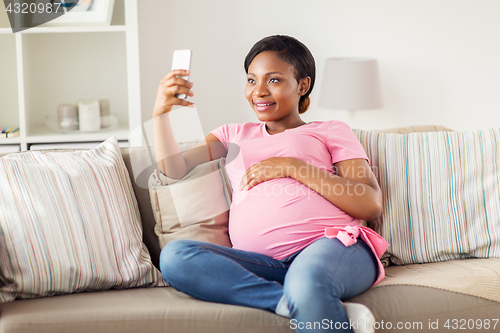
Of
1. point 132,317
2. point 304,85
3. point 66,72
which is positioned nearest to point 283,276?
point 132,317

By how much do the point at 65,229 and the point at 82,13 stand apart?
4.07ft

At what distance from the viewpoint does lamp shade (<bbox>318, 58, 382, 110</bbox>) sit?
2324mm

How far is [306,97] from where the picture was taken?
1531mm

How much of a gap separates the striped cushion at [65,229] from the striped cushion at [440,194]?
2.47ft

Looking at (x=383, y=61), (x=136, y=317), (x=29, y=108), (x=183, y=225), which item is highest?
(x=383, y=61)

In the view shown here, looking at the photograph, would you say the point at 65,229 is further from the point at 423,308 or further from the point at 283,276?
the point at 423,308

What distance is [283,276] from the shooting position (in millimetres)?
1193

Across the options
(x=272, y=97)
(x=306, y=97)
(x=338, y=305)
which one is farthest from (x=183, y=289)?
(x=306, y=97)

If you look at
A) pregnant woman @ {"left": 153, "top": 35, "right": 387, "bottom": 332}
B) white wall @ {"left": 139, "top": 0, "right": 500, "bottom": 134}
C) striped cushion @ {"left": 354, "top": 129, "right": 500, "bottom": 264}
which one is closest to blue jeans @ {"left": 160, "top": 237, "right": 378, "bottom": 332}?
pregnant woman @ {"left": 153, "top": 35, "right": 387, "bottom": 332}

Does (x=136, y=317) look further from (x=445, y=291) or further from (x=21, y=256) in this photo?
(x=445, y=291)

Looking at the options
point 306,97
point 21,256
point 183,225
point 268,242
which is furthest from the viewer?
point 306,97

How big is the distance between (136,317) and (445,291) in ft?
2.51

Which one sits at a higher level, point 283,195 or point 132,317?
point 283,195

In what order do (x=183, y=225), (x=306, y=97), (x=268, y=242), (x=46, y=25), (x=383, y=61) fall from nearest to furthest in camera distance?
(x=268, y=242) < (x=183, y=225) < (x=306, y=97) < (x=46, y=25) < (x=383, y=61)
